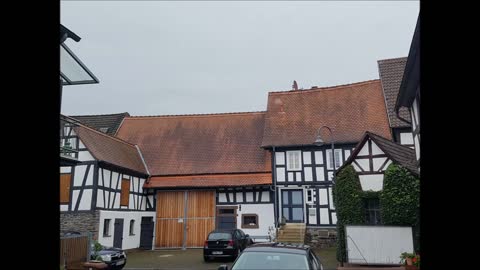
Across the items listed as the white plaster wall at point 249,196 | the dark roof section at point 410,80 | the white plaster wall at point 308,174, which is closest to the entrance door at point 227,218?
the white plaster wall at point 249,196

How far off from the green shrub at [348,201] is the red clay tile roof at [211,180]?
7.98m

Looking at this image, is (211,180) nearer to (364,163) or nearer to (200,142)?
(200,142)

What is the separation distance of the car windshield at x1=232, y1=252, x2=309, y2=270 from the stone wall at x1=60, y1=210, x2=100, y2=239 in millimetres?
13696

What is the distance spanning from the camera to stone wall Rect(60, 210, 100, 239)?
18078 mm

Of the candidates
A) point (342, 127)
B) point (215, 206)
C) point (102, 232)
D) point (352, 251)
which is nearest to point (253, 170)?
point (215, 206)

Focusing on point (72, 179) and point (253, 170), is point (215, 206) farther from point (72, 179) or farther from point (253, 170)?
point (72, 179)

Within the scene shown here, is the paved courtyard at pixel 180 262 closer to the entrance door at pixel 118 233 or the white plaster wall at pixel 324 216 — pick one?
the entrance door at pixel 118 233

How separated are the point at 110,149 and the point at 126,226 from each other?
13.8 feet

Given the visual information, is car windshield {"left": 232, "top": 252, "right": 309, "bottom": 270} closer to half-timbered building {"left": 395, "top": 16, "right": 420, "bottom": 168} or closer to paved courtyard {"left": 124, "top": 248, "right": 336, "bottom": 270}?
half-timbered building {"left": 395, "top": 16, "right": 420, "bottom": 168}

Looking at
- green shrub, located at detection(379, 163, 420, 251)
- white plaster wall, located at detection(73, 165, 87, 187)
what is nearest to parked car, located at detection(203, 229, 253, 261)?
green shrub, located at detection(379, 163, 420, 251)

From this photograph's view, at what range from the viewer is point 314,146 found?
Result: 72.5 ft

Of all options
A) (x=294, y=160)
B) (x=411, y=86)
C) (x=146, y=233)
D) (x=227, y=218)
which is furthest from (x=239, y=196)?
(x=411, y=86)

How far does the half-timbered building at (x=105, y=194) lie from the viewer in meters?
18.3

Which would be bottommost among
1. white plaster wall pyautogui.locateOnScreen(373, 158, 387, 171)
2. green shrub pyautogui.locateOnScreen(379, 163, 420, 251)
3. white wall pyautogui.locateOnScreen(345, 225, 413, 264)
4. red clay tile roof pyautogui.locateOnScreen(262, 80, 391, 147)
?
white wall pyautogui.locateOnScreen(345, 225, 413, 264)
